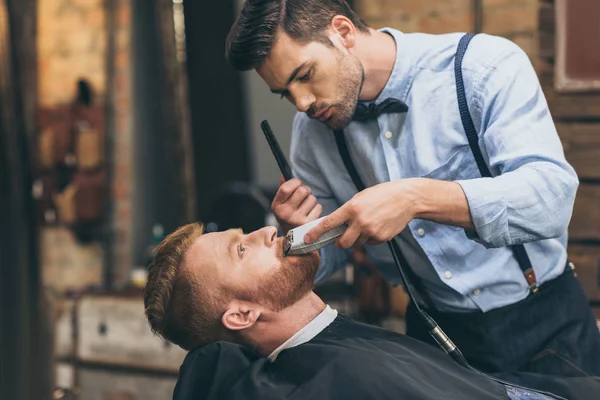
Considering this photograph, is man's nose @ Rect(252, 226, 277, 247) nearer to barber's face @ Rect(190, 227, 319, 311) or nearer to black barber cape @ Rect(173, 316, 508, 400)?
barber's face @ Rect(190, 227, 319, 311)

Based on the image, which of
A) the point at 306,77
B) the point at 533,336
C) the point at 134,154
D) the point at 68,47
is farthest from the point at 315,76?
the point at 68,47

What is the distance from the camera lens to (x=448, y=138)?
1.96 meters

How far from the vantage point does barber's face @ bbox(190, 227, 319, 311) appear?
197 cm

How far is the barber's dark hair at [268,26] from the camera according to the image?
1911 millimetres

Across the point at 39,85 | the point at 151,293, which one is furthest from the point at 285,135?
the point at 151,293

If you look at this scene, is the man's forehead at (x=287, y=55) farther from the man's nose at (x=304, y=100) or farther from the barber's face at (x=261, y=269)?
the barber's face at (x=261, y=269)

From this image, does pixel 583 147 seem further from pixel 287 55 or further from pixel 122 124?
pixel 122 124

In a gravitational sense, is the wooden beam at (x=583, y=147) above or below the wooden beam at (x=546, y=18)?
below

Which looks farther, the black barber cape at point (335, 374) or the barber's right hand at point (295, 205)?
the barber's right hand at point (295, 205)

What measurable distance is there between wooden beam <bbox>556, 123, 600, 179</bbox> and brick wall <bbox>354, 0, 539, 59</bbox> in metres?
0.34

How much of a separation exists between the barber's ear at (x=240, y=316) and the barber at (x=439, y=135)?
0.22m

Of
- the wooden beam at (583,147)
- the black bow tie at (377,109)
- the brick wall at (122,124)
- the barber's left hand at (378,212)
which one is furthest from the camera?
the brick wall at (122,124)

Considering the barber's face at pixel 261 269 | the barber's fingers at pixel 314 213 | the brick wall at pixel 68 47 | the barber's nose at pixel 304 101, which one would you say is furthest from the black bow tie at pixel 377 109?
the brick wall at pixel 68 47

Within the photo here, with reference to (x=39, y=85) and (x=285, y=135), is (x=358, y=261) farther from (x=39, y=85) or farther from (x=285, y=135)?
(x=39, y=85)
